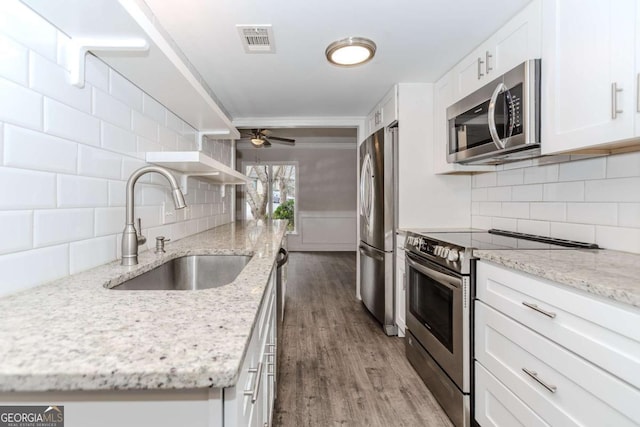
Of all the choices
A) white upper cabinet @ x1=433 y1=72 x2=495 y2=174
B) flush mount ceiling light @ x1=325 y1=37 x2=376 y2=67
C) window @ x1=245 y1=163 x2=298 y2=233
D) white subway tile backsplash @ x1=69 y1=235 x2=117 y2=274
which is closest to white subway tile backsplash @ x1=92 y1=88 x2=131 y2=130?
white subway tile backsplash @ x1=69 y1=235 x2=117 y2=274

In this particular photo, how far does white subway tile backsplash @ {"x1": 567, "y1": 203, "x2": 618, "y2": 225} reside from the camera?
1498 mm

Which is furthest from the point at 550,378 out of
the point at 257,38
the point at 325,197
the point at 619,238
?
the point at 325,197

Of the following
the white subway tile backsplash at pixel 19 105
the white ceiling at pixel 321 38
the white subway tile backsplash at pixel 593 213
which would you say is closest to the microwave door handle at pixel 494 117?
the white ceiling at pixel 321 38

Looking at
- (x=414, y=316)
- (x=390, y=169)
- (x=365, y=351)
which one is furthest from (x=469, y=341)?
(x=390, y=169)

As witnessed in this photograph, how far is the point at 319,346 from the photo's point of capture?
2.55m

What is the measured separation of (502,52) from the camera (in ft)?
5.78

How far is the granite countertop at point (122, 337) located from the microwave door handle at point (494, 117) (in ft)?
4.68

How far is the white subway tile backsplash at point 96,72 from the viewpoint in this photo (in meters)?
1.18

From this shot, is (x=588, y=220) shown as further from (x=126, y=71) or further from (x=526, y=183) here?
(x=126, y=71)

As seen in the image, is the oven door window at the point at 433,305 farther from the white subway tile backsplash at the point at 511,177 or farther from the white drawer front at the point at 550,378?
the white subway tile backsplash at the point at 511,177

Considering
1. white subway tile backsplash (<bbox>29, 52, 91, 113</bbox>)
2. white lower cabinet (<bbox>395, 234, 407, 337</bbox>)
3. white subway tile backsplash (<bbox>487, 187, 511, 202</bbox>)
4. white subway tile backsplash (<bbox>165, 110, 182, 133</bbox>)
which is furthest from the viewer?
white lower cabinet (<bbox>395, 234, 407, 337</bbox>)

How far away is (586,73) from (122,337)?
172 cm

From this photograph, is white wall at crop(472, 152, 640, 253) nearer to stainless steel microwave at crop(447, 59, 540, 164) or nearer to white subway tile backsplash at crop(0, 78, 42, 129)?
stainless steel microwave at crop(447, 59, 540, 164)

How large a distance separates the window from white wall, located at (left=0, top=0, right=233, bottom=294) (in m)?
6.09
